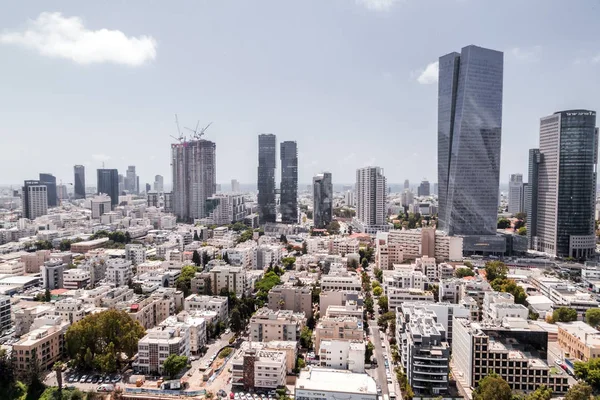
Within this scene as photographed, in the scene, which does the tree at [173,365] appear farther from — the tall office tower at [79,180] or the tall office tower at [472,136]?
the tall office tower at [79,180]

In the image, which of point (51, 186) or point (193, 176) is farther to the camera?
point (51, 186)

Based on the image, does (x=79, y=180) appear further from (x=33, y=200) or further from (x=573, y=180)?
(x=573, y=180)

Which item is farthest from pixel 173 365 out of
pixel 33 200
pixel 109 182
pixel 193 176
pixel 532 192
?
pixel 109 182

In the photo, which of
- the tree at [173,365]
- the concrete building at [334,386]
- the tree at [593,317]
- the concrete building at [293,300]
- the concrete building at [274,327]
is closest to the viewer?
the concrete building at [334,386]

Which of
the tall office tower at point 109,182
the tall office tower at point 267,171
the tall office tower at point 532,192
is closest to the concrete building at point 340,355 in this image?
the tall office tower at point 532,192

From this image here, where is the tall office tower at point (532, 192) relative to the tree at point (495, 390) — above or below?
above

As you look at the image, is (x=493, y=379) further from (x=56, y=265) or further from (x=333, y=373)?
(x=56, y=265)
